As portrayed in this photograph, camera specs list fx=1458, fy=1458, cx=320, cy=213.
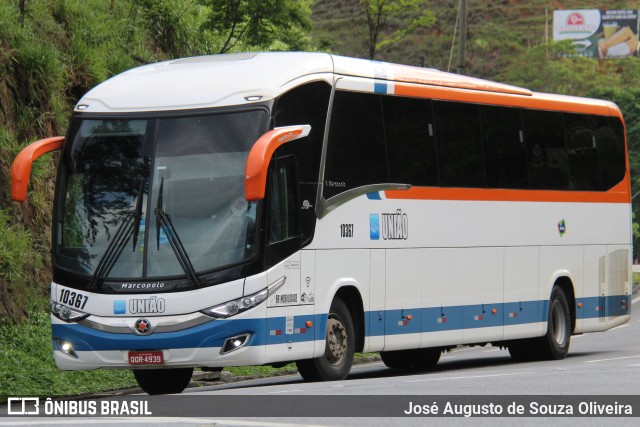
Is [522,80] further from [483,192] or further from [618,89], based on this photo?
[483,192]

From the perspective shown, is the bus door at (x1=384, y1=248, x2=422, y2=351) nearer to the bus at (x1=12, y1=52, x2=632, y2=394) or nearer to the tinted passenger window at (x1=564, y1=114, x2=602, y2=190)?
the bus at (x1=12, y1=52, x2=632, y2=394)

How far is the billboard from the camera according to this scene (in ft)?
400

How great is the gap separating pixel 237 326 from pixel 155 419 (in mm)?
3859

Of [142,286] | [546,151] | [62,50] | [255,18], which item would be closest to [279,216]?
[142,286]

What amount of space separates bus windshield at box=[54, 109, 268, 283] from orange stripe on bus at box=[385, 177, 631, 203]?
3.21 metres

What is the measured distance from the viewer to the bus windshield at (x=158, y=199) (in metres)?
15.7

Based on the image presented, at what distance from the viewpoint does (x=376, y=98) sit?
1855 cm

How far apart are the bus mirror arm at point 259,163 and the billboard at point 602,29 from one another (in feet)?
357

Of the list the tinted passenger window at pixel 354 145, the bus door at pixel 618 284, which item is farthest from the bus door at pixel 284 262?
the bus door at pixel 618 284

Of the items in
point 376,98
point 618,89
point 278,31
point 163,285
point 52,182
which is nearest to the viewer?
point 163,285

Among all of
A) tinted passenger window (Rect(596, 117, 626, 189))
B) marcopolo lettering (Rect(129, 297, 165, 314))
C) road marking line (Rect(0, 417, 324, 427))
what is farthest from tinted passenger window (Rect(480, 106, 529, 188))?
road marking line (Rect(0, 417, 324, 427))

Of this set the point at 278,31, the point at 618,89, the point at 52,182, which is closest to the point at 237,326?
the point at 52,182

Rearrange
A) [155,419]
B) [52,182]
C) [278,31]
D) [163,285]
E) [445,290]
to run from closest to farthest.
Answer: [155,419] → [163,285] → [445,290] → [52,182] → [278,31]

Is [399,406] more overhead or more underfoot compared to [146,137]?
more underfoot
